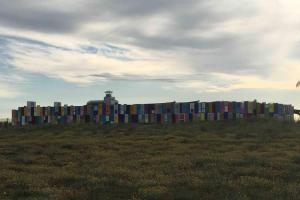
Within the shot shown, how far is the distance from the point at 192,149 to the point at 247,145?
3833 millimetres

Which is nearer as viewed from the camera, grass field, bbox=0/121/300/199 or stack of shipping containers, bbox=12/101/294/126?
grass field, bbox=0/121/300/199

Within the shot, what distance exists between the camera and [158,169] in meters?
20.5

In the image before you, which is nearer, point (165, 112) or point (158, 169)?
point (158, 169)

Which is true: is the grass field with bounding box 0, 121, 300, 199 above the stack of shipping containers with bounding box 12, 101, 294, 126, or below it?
below

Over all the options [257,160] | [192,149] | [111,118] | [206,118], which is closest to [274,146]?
[192,149]

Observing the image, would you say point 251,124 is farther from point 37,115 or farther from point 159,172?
point 37,115

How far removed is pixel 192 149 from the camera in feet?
92.7

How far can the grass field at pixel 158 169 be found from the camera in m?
15.5

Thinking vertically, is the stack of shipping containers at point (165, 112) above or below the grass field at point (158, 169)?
above

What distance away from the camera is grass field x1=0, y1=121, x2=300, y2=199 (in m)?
15.5

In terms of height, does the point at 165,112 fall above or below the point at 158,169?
above

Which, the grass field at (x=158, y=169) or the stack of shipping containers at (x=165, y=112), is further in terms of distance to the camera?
the stack of shipping containers at (x=165, y=112)

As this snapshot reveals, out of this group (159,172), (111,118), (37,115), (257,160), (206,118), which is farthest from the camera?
(37,115)

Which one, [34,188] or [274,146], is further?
[274,146]
